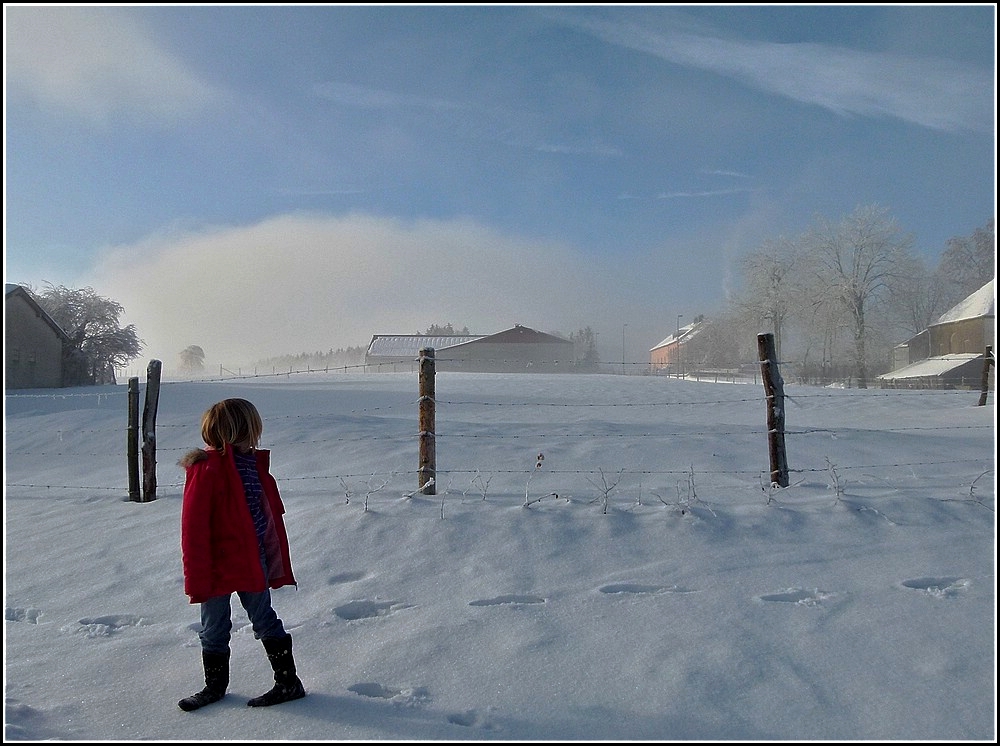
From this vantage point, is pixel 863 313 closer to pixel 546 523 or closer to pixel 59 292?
pixel 546 523

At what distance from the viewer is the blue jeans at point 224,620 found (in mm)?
3477

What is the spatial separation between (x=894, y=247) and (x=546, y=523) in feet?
141

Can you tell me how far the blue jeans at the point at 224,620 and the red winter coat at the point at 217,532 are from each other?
0.07 meters

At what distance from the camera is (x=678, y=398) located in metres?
24.8

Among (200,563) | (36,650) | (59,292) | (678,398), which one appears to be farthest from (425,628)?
(59,292)

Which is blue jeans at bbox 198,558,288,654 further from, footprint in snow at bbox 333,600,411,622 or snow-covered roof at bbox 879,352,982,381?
snow-covered roof at bbox 879,352,982,381

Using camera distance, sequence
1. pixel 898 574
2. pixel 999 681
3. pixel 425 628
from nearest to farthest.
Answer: pixel 999 681, pixel 425 628, pixel 898 574

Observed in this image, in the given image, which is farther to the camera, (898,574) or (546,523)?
(546,523)

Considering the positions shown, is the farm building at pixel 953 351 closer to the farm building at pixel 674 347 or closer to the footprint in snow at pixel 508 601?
the farm building at pixel 674 347

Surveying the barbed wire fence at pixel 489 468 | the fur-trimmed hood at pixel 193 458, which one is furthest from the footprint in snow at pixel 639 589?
the fur-trimmed hood at pixel 193 458

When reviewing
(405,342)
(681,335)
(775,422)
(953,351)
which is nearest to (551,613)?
(775,422)

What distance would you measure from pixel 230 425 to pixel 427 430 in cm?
356

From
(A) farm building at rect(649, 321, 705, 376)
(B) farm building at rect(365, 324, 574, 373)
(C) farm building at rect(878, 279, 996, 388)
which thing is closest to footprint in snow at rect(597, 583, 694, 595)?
(C) farm building at rect(878, 279, 996, 388)

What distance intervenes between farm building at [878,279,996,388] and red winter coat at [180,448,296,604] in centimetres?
3538
